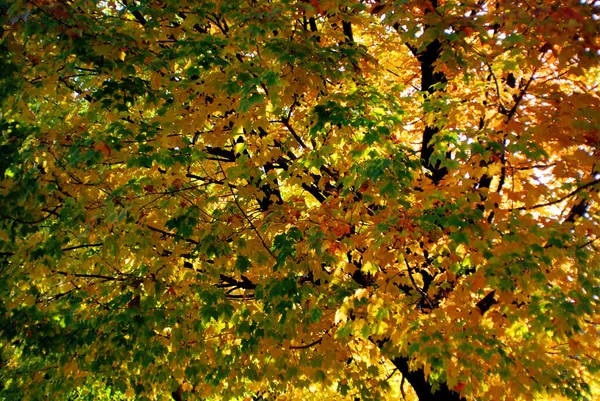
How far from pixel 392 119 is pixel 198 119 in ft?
6.99

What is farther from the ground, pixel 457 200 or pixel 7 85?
pixel 457 200

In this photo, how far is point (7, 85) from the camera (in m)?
4.73

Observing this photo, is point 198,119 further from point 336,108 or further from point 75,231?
point 75,231

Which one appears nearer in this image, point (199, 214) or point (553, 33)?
point (553, 33)

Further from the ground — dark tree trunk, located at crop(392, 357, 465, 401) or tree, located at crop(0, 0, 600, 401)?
tree, located at crop(0, 0, 600, 401)

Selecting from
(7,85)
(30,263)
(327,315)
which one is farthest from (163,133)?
(327,315)

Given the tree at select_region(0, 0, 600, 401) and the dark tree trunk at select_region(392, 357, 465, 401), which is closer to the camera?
the tree at select_region(0, 0, 600, 401)

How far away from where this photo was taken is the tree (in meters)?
4.51

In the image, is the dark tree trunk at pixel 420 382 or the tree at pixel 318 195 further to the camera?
the dark tree trunk at pixel 420 382

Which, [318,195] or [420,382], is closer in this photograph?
[420,382]

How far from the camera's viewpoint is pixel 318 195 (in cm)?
668

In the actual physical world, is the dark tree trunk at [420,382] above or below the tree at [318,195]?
below

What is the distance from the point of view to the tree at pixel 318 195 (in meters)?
4.51

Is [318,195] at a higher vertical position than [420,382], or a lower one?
higher
